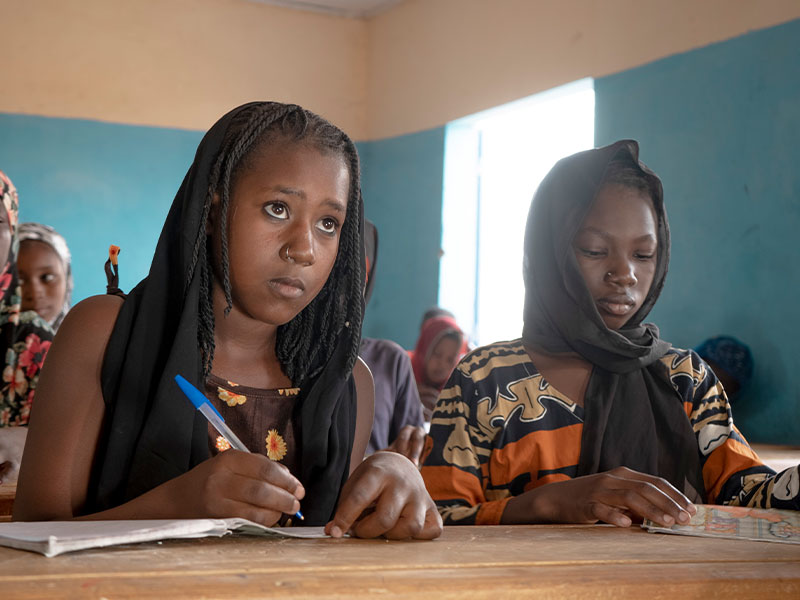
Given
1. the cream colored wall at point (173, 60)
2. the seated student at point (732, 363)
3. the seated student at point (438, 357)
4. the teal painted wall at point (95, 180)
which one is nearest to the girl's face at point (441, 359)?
the seated student at point (438, 357)

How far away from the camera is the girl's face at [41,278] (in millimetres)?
3781

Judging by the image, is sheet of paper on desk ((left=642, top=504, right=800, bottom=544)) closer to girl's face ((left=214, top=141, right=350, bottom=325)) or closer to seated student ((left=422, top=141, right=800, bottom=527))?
seated student ((left=422, top=141, right=800, bottom=527))

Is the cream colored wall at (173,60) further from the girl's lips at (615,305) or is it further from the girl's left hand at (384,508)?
the girl's left hand at (384,508)

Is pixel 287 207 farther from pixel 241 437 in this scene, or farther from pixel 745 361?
pixel 745 361

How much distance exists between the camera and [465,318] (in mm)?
7062

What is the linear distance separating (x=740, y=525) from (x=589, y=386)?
61 cm

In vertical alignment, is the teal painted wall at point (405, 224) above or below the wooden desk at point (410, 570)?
above

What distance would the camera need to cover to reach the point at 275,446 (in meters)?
1.44

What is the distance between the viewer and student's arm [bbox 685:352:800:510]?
1510 mm

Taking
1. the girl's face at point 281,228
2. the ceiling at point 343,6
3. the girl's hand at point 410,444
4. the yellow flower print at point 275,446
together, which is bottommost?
the girl's hand at point 410,444

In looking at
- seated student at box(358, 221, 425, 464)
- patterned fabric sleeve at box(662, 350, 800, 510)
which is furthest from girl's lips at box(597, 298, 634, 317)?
seated student at box(358, 221, 425, 464)

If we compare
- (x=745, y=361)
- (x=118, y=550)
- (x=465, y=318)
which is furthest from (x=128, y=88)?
(x=118, y=550)

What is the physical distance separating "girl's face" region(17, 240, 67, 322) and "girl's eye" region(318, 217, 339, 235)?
2.71 metres

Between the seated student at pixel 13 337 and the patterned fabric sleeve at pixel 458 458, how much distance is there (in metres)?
1.26
